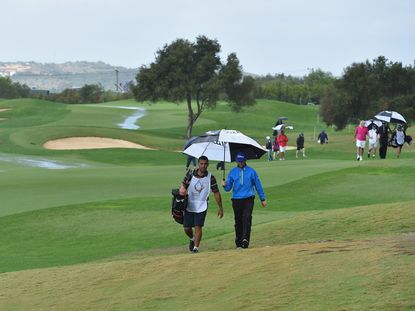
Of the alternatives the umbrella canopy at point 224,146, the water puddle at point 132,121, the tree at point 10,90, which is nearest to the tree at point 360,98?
the water puddle at point 132,121

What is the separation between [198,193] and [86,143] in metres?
43.8

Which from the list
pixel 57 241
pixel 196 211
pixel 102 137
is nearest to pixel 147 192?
pixel 57 241

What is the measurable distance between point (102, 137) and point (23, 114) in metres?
30.9

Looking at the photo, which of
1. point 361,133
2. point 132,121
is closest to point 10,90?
point 132,121

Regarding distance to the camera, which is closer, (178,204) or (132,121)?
(178,204)

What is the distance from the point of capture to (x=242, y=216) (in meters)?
16.1

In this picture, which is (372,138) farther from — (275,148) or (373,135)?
(275,148)

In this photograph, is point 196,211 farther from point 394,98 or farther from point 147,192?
point 394,98

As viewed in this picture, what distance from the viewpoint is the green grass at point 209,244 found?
1023 centimetres

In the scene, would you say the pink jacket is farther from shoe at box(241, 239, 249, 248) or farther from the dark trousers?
shoe at box(241, 239, 249, 248)

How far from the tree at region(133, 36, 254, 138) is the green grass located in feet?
106

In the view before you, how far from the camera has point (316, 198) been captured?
25875mm

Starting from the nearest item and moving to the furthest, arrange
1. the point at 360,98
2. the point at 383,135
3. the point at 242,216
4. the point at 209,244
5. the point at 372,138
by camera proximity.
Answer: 1. the point at 242,216
2. the point at 209,244
3. the point at 383,135
4. the point at 372,138
5. the point at 360,98

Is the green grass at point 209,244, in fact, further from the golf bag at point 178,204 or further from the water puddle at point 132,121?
the water puddle at point 132,121
